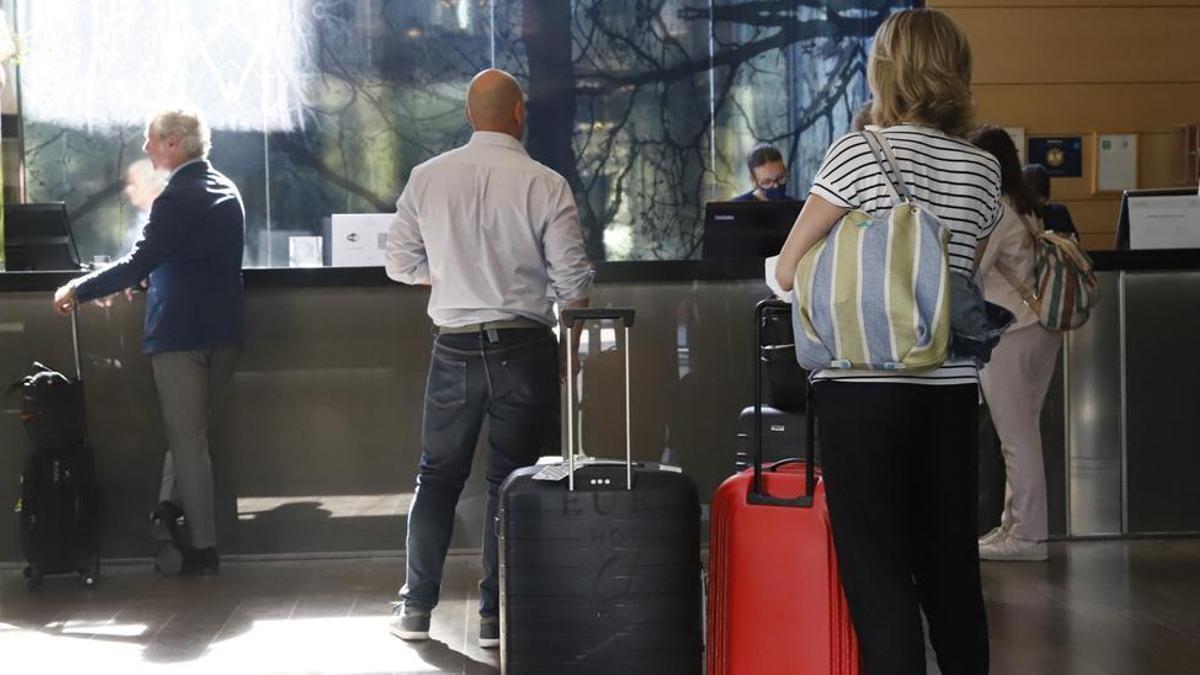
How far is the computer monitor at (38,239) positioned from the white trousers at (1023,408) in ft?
10.7

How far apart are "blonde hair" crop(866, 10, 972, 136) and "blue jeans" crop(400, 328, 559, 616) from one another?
148cm

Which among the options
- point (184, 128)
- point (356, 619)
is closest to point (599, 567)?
point (356, 619)

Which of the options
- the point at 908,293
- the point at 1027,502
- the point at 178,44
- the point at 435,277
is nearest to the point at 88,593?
the point at 435,277

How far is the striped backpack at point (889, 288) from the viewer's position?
2.36 metres

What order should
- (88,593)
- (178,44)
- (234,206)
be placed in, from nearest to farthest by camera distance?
(88,593), (234,206), (178,44)

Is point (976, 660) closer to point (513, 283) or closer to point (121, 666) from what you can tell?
point (513, 283)

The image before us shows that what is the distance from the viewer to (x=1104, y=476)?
534 centimetres

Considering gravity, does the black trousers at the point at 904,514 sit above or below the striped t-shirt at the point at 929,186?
below

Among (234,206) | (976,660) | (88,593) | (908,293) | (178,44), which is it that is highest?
(178,44)

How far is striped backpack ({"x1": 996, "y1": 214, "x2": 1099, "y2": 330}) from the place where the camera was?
469 centimetres

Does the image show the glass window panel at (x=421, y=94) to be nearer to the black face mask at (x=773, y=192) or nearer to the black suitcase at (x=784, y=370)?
the black face mask at (x=773, y=192)

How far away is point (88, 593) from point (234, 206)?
1292 mm

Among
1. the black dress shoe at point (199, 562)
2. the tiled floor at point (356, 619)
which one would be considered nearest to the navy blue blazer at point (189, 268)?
the black dress shoe at point (199, 562)

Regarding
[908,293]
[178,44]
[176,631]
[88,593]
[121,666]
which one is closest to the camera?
[908,293]
